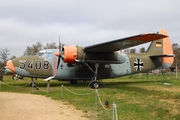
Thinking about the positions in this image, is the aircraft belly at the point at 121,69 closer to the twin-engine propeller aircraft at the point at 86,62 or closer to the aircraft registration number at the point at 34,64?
the twin-engine propeller aircraft at the point at 86,62

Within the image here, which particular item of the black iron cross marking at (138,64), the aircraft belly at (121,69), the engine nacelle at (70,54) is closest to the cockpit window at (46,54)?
the engine nacelle at (70,54)

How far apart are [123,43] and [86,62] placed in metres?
3.53

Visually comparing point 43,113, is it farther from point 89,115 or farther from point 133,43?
point 133,43

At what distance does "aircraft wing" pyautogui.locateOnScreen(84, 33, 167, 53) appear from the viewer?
13016 millimetres

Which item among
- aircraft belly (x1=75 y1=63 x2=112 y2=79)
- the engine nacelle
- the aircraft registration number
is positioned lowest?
aircraft belly (x1=75 y1=63 x2=112 y2=79)

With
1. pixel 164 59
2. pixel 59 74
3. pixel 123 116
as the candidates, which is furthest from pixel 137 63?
pixel 123 116

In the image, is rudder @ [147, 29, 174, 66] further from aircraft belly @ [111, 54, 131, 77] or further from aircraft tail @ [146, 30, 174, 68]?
aircraft belly @ [111, 54, 131, 77]

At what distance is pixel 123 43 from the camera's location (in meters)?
14.8

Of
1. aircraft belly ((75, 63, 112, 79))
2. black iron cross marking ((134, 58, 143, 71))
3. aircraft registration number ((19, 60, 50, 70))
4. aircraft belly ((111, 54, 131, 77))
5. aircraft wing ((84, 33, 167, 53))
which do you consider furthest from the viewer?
black iron cross marking ((134, 58, 143, 71))

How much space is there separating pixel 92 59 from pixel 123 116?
29.8 ft

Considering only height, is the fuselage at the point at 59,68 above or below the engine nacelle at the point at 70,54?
below

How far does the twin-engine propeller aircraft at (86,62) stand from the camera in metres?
15.8

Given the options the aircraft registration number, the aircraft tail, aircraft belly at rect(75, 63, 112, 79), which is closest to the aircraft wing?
aircraft belly at rect(75, 63, 112, 79)

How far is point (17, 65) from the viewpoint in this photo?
17.2m
